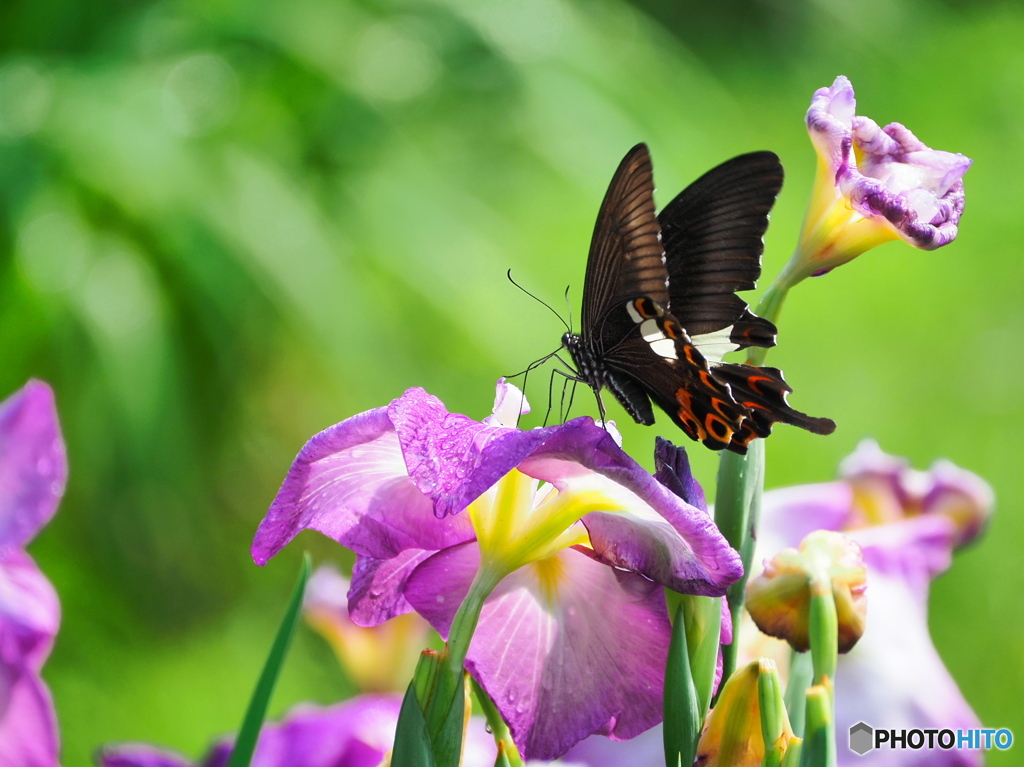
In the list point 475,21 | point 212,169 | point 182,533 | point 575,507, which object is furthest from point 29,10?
point 575,507

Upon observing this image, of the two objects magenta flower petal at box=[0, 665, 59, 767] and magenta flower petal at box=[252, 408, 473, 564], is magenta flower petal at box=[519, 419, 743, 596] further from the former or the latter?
magenta flower petal at box=[0, 665, 59, 767]

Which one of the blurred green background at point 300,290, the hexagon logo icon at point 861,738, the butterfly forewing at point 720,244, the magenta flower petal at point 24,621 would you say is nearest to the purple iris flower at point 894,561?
the hexagon logo icon at point 861,738

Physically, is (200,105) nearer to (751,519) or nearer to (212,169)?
(212,169)

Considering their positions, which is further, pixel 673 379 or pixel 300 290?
pixel 300 290

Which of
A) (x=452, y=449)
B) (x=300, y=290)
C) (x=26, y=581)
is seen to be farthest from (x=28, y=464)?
(x=300, y=290)

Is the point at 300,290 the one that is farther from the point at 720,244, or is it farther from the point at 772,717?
the point at 772,717
